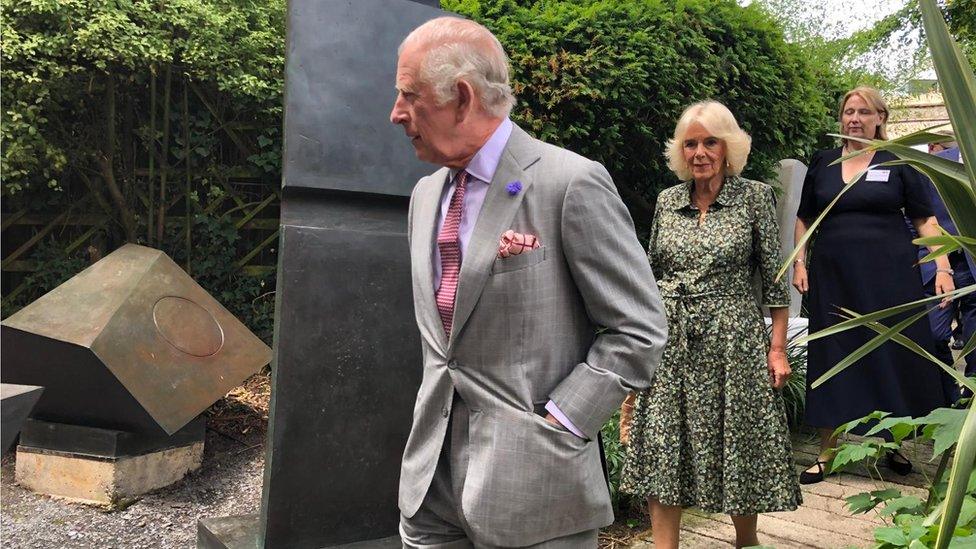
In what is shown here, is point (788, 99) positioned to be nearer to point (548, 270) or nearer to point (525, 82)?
point (525, 82)

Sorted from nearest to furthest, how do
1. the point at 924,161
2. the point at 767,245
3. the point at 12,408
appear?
the point at 12,408 → the point at 924,161 → the point at 767,245

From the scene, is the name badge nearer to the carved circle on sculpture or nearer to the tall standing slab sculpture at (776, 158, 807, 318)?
the tall standing slab sculpture at (776, 158, 807, 318)

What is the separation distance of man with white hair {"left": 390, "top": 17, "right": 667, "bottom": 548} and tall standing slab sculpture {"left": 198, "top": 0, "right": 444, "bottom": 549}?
3.33ft

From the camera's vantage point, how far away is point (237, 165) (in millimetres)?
6219

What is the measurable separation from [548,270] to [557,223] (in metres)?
0.10

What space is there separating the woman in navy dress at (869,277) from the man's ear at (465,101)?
2.90 metres

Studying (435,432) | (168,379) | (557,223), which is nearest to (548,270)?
(557,223)

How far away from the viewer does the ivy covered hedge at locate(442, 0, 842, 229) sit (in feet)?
15.7

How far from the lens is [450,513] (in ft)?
5.28

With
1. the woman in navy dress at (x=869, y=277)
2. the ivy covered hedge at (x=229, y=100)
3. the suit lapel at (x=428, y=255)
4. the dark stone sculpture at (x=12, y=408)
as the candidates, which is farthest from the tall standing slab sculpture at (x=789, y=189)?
the dark stone sculpture at (x=12, y=408)

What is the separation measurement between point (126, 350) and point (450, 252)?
113 inches

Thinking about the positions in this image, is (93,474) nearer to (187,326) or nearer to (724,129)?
(187,326)

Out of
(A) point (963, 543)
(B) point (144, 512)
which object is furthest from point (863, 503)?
(B) point (144, 512)

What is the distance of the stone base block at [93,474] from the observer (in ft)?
13.1
